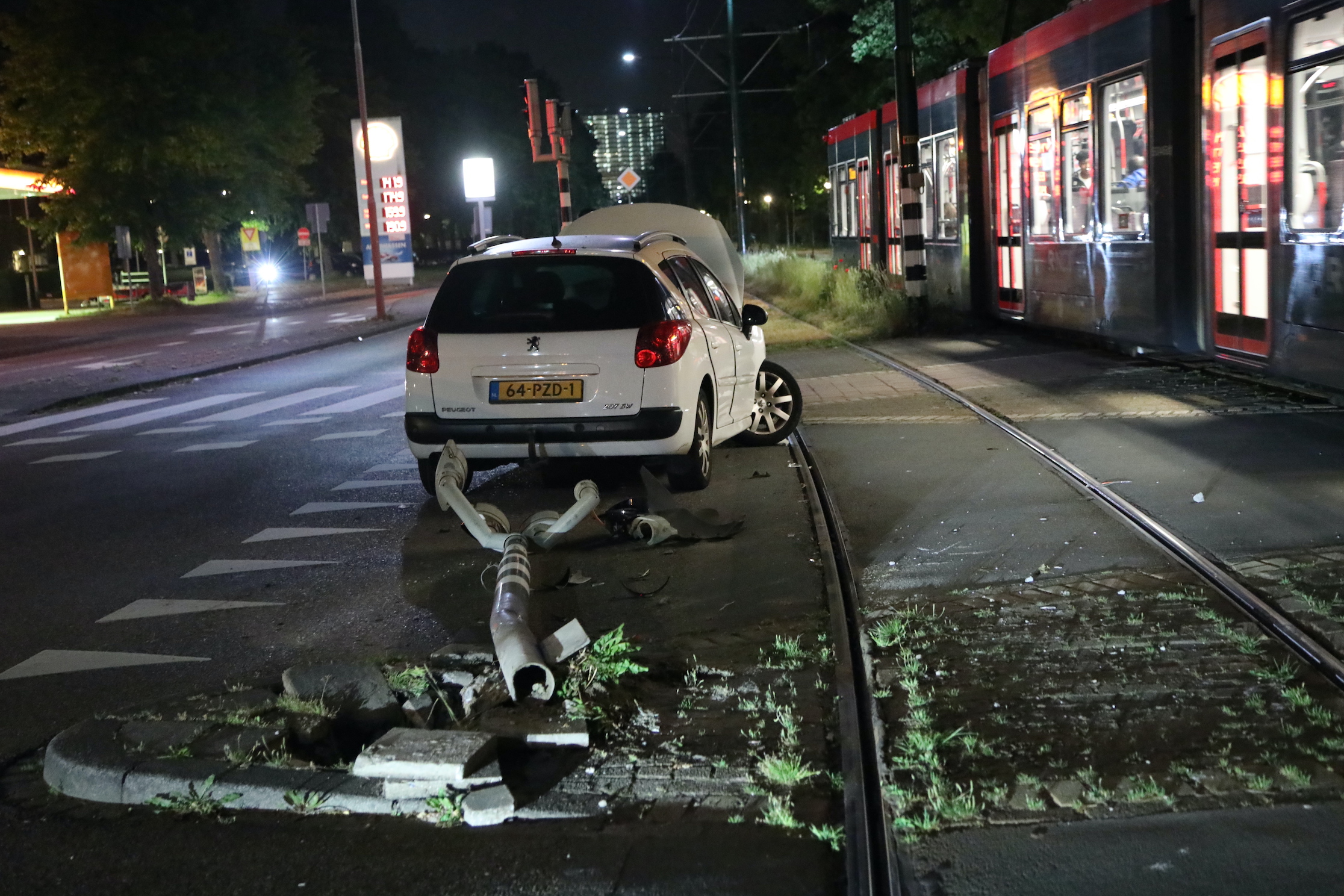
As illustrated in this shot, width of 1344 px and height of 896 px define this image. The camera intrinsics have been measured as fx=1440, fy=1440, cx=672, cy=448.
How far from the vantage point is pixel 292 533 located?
8.66 metres

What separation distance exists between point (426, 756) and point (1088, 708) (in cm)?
216

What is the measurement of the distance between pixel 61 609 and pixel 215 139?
136 feet

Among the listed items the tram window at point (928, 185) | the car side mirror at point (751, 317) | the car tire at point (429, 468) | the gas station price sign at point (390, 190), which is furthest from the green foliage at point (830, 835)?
the gas station price sign at point (390, 190)

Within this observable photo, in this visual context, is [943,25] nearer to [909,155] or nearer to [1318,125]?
[909,155]

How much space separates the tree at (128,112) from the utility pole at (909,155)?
31.1 m

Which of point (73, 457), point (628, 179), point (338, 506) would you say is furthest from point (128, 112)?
point (338, 506)

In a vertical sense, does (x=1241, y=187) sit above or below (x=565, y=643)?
above

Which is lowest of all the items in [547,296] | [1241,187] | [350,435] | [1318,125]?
[350,435]

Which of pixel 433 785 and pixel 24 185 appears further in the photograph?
pixel 24 185

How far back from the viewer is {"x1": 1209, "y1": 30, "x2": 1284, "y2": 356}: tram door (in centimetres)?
1118

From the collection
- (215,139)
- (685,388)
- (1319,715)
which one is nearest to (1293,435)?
(685,388)

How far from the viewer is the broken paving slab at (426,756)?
431cm

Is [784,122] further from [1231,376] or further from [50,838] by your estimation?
[50,838]

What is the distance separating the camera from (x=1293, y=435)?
9.78 m
